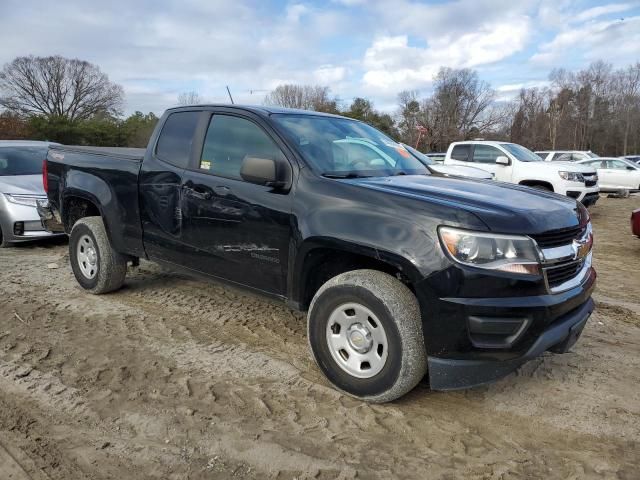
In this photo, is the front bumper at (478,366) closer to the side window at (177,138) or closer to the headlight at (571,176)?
the side window at (177,138)

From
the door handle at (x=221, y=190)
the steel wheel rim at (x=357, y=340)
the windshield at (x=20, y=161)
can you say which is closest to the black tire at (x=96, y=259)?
the door handle at (x=221, y=190)

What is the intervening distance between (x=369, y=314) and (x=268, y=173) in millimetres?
1124

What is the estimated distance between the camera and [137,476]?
8.03 ft

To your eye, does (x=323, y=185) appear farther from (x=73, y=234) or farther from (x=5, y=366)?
(x=73, y=234)

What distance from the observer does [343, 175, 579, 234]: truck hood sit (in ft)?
9.05

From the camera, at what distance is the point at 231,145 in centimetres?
395

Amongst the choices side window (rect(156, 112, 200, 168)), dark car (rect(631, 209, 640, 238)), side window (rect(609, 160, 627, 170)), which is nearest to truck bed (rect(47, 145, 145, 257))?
side window (rect(156, 112, 200, 168))

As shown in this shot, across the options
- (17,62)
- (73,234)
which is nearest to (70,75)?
(17,62)

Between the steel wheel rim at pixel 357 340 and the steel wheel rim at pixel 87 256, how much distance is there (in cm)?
298

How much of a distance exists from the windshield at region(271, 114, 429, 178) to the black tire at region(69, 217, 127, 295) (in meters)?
2.30

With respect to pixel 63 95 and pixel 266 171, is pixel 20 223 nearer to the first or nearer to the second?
pixel 266 171

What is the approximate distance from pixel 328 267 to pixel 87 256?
9.95 ft

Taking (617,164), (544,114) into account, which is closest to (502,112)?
(544,114)

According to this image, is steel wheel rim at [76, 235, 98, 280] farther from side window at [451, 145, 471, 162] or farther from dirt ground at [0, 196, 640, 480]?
side window at [451, 145, 471, 162]
